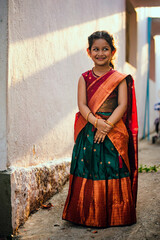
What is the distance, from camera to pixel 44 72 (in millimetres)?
2777

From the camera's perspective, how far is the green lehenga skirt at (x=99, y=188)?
7.26ft

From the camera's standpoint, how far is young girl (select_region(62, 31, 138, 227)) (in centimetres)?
222

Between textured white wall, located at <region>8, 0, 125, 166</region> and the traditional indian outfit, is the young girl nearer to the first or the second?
the traditional indian outfit

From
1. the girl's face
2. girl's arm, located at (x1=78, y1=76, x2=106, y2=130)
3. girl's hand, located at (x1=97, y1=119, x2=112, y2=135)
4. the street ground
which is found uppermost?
the girl's face

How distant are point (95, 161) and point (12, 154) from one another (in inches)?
25.8

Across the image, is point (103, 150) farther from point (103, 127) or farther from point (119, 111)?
point (119, 111)

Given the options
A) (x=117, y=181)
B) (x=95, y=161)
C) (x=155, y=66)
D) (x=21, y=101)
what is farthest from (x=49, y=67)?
(x=155, y=66)

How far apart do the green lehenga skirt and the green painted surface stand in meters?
0.46

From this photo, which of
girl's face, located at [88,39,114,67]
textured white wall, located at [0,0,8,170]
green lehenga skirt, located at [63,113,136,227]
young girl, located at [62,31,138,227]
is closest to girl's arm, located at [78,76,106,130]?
young girl, located at [62,31,138,227]

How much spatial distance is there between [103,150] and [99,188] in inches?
11.8

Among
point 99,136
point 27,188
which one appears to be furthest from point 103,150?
point 27,188

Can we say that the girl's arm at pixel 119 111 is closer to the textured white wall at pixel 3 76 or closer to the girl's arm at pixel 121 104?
the girl's arm at pixel 121 104

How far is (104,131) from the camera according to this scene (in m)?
2.22

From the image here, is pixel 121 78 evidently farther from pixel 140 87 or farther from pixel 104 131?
pixel 140 87
